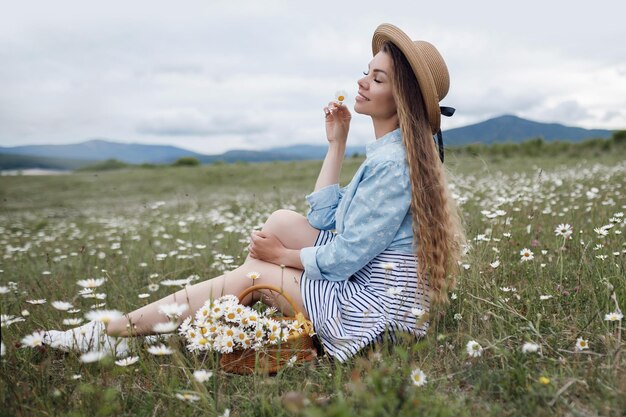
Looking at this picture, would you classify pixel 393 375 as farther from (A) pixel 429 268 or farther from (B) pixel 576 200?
(B) pixel 576 200

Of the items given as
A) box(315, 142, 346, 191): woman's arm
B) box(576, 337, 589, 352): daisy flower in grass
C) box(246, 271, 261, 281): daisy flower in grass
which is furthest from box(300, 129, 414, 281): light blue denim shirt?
box(576, 337, 589, 352): daisy flower in grass

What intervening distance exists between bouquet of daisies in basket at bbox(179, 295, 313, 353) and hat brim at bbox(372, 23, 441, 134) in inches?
48.9

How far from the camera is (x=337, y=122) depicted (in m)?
3.24

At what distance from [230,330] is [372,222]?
0.80 meters

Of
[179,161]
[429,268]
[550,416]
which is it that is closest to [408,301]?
[429,268]

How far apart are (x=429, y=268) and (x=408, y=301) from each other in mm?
188

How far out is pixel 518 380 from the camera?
1944 millimetres

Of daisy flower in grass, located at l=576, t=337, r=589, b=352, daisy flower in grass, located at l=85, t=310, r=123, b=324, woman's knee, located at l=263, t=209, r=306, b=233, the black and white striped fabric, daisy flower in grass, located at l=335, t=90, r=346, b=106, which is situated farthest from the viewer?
daisy flower in grass, located at l=335, t=90, r=346, b=106

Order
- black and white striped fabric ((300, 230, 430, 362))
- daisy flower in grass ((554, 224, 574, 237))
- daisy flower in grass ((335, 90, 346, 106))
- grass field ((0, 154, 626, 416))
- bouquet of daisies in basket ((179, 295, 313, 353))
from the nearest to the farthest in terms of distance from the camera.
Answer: grass field ((0, 154, 626, 416))
bouquet of daisies in basket ((179, 295, 313, 353))
black and white striped fabric ((300, 230, 430, 362))
daisy flower in grass ((554, 224, 574, 237))
daisy flower in grass ((335, 90, 346, 106))

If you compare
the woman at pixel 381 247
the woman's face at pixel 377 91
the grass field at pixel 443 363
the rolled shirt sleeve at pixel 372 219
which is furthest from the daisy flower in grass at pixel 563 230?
the woman's face at pixel 377 91

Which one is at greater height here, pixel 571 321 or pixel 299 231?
pixel 299 231

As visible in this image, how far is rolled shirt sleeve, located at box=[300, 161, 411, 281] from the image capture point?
2504 mm

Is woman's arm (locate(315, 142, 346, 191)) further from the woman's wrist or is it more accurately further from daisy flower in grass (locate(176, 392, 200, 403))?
daisy flower in grass (locate(176, 392, 200, 403))

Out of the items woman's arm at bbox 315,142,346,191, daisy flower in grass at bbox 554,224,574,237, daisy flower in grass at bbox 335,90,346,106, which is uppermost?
daisy flower in grass at bbox 335,90,346,106
